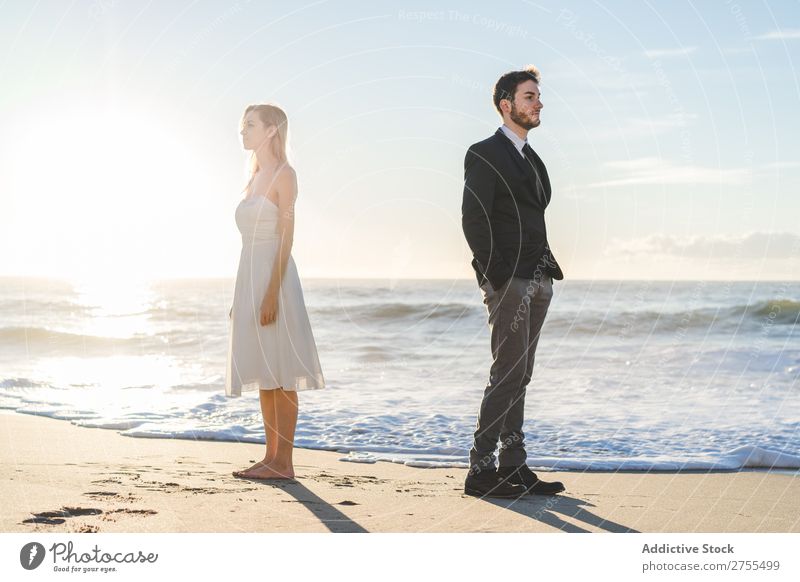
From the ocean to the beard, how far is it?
2.51 metres

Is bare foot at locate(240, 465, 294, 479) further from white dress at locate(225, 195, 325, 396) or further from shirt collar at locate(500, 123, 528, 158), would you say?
shirt collar at locate(500, 123, 528, 158)

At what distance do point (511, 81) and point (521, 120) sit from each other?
24cm

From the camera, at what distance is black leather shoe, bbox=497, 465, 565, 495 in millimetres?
5102

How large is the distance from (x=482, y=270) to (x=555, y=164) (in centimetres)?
366

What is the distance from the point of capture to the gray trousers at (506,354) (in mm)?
4895

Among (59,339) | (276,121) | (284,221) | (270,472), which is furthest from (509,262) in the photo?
(59,339)

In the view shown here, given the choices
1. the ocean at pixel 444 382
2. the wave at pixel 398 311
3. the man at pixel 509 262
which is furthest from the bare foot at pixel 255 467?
the wave at pixel 398 311

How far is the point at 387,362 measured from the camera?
13078mm

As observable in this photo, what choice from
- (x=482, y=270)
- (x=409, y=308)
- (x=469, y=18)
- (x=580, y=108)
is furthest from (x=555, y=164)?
(x=409, y=308)

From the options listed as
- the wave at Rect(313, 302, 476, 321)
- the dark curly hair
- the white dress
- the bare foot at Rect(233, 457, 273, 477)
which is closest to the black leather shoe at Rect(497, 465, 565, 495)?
the white dress

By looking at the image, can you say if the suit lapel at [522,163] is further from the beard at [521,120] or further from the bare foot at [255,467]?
the bare foot at [255,467]

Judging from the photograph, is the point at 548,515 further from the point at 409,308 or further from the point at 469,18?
the point at 409,308

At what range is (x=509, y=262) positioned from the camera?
191 inches

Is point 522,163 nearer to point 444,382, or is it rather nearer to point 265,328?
point 265,328
